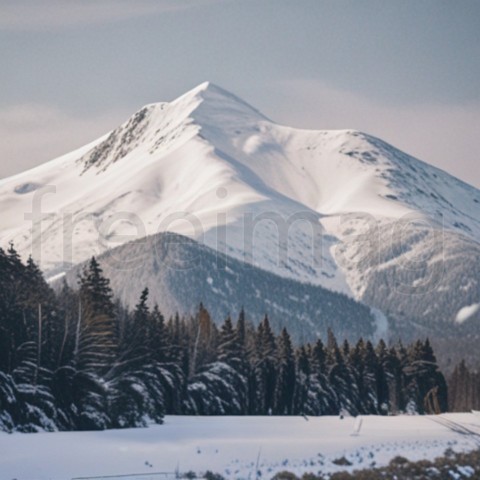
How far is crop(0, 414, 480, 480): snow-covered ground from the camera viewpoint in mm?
44531

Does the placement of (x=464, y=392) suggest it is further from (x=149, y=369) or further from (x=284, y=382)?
(x=149, y=369)

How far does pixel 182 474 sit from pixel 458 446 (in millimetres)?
22270

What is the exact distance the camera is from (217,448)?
169ft

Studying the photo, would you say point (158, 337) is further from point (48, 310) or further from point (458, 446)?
point (458, 446)

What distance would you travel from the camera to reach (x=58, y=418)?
6084cm

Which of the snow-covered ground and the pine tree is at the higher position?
the pine tree

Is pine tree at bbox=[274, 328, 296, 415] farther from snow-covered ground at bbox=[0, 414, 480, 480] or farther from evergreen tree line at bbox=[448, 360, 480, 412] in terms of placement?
evergreen tree line at bbox=[448, 360, 480, 412]

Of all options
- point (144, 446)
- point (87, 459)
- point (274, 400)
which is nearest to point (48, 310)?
point (144, 446)

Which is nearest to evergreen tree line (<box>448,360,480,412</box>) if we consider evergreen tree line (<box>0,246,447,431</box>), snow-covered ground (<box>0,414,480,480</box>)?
evergreen tree line (<box>0,246,447,431</box>)

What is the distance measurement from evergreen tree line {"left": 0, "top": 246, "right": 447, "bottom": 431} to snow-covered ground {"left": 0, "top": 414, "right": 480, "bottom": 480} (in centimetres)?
363

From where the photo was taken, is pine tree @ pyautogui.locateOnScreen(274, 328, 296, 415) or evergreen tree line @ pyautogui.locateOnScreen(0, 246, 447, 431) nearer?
evergreen tree line @ pyautogui.locateOnScreen(0, 246, 447, 431)

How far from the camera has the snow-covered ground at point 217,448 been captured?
1753 inches

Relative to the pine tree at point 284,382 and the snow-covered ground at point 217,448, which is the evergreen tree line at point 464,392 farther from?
the snow-covered ground at point 217,448

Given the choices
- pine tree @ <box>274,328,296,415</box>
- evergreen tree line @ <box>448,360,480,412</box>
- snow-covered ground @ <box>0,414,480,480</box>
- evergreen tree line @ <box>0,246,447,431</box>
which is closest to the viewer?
snow-covered ground @ <box>0,414,480,480</box>
